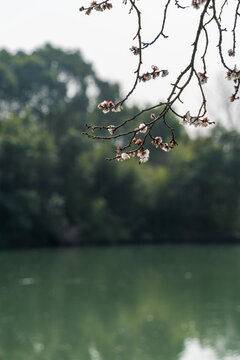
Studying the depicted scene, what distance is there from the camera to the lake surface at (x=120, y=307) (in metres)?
8.81

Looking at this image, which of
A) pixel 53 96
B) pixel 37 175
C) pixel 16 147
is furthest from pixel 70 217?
pixel 53 96

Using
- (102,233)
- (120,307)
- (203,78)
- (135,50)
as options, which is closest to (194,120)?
(203,78)

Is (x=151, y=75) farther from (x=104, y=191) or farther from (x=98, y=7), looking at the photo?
(x=104, y=191)

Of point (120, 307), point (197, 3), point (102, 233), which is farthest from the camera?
point (102, 233)

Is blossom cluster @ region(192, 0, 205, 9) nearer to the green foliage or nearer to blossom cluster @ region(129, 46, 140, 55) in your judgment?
blossom cluster @ region(129, 46, 140, 55)

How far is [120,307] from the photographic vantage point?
11.9m

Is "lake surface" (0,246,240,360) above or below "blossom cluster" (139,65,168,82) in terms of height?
above

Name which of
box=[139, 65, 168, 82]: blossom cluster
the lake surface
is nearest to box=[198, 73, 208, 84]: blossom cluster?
box=[139, 65, 168, 82]: blossom cluster

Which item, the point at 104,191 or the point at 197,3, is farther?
the point at 104,191

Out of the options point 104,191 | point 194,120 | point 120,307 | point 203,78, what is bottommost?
point 194,120

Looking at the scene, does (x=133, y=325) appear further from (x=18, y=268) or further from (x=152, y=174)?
(x=152, y=174)

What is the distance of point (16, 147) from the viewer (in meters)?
23.5

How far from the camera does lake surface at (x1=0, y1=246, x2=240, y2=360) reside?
8.81m

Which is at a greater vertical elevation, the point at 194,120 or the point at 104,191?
the point at 104,191
